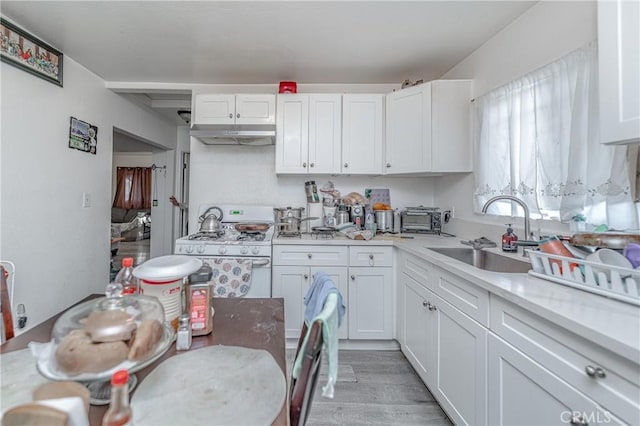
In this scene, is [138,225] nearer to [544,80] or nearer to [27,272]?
[27,272]

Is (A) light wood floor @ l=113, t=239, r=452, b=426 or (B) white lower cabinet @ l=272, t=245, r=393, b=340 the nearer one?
(A) light wood floor @ l=113, t=239, r=452, b=426

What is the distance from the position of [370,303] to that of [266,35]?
88.2 inches

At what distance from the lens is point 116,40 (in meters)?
2.10

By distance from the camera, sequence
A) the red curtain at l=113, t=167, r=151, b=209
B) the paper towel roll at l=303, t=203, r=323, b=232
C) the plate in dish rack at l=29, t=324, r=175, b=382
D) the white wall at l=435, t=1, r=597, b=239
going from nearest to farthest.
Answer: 1. the plate in dish rack at l=29, t=324, r=175, b=382
2. the white wall at l=435, t=1, r=597, b=239
3. the paper towel roll at l=303, t=203, r=323, b=232
4. the red curtain at l=113, t=167, r=151, b=209

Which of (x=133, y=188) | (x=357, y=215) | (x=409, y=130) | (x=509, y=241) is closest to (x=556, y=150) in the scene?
(x=509, y=241)

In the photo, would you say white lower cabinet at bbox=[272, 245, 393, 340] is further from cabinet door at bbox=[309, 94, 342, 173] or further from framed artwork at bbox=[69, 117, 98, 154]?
framed artwork at bbox=[69, 117, 98, 154]

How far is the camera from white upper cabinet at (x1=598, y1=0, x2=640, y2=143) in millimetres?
912

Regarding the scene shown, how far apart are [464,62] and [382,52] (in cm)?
75

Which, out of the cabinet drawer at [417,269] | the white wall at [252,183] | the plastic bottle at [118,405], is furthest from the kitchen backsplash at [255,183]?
the plastic bottle at [118,405]

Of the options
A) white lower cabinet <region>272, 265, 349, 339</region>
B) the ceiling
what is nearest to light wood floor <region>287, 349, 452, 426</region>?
white lower cabinet <region>272, 265, 349, 339</region>

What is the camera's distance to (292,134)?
259cm

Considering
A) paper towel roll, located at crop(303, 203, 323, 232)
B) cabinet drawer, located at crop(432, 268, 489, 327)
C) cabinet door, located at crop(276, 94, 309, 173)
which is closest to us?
cabinet drawer, located at crop(432, 268, 489, 327)

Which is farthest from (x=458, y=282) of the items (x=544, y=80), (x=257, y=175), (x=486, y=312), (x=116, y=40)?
(x=116, y=40)

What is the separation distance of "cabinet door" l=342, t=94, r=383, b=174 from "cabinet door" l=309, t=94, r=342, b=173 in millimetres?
57
